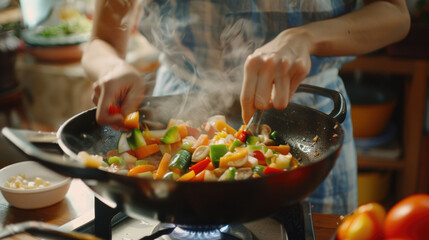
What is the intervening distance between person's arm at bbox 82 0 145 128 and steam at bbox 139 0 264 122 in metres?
0.09

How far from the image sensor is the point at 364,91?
9.19 feet

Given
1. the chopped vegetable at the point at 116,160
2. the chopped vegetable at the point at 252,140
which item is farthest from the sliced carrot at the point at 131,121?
the chopped vegetable at the point at 252,140


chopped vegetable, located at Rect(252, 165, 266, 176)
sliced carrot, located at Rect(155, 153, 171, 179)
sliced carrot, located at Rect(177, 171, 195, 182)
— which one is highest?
chopped vegetable, located at Rect(252, 165, 266, 176)

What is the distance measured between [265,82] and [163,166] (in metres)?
0.38

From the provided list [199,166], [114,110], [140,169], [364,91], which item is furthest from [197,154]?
[364,91]

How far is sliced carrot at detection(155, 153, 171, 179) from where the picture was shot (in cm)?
116

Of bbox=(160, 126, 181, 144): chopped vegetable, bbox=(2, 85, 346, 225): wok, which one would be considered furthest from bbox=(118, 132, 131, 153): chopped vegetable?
bbox=(2, 85, 346, 225): wok

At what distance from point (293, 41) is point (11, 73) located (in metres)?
2.76

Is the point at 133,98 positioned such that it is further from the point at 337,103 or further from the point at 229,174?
the point at 337,103

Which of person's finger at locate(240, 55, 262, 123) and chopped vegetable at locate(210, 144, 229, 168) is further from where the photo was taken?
chopped vegetable at locate(210, 144, 229, 168)

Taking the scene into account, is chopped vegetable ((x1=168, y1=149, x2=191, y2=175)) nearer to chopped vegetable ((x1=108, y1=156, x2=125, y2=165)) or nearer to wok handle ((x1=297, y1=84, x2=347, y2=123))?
chopped vegetable ((x1=108, y1=156, x2=125, y2=165))

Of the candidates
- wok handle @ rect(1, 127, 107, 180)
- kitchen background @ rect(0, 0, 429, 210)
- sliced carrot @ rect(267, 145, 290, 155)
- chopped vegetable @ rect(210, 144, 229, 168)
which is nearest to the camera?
wok handle @ rect(1, 127, 107, 180)

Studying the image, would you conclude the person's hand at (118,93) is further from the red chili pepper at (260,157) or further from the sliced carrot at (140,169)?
the red chili pepper at (260,157)

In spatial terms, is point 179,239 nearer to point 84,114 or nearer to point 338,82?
point 84,114
